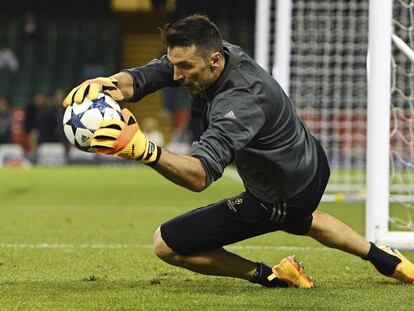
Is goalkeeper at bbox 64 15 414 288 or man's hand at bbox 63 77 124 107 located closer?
goalkeeper at bbox 64 15 414 288

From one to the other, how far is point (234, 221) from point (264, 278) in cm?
48

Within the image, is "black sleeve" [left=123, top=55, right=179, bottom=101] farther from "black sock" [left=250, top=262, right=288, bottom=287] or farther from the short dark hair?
"black sock" [left=250, top=262, right=288, bottom=287]

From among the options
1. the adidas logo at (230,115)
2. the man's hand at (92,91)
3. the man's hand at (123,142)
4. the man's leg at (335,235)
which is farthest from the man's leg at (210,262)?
the man's hand at (123,142)

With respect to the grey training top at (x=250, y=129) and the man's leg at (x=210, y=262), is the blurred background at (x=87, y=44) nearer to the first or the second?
the man's leg at (x=210, y=262)

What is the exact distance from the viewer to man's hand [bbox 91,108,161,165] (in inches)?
209

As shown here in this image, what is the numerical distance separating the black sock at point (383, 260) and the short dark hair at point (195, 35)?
185 centimetres

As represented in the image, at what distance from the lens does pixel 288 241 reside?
9773 millimetres

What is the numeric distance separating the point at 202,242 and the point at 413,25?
14.0ft

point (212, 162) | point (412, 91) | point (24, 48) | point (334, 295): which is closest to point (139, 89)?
point (212, 162)

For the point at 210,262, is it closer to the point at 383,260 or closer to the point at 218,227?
the point at 218,227

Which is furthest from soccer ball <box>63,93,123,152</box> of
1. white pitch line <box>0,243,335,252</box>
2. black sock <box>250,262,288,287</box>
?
white pitch line <box>0,243,335,252</box>

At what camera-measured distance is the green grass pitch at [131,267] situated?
20.0 ft

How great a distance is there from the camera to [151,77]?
6.70 m

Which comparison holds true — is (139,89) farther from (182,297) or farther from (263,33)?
(263,33)
